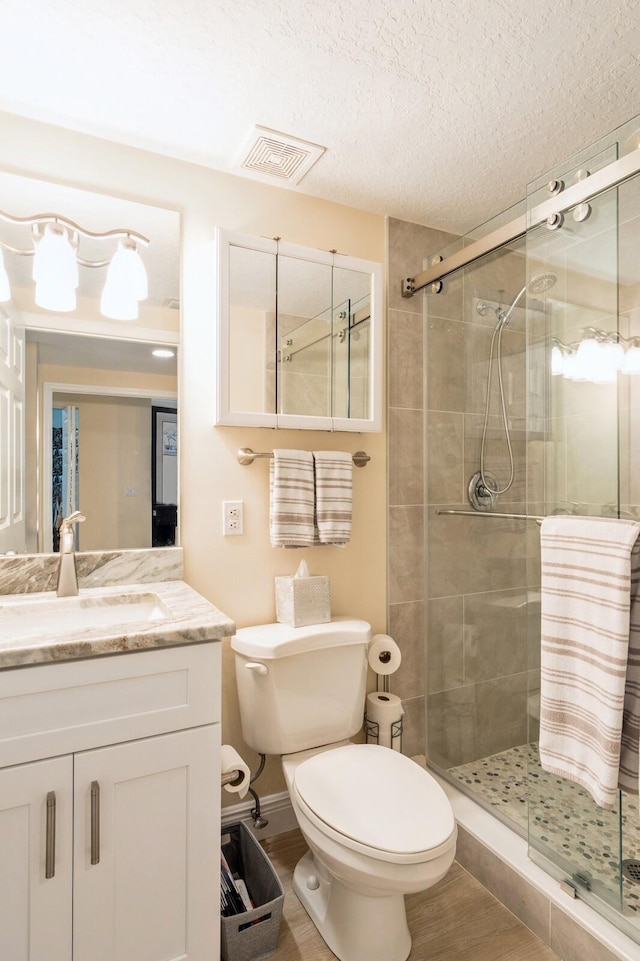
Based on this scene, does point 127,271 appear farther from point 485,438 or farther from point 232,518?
point 485,438

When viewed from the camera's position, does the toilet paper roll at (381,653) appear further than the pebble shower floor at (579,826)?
Yes

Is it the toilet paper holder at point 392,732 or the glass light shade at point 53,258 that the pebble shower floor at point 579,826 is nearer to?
the toilet paper holder at point 392,732

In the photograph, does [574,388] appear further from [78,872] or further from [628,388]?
[78,872]

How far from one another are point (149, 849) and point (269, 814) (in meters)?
0.80

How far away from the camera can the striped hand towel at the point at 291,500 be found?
5.81ft

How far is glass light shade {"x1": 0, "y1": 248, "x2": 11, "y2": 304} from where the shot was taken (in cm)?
150

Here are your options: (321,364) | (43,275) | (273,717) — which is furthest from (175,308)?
(273,717)

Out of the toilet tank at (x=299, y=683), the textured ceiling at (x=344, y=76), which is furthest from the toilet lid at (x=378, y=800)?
the textured ceiling at (x=344, y=76)

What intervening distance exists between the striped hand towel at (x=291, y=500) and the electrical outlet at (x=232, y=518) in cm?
11

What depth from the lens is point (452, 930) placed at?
4.78 ft

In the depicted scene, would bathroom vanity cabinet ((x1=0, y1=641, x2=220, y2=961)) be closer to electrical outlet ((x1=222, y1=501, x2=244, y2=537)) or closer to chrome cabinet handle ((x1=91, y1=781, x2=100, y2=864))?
chrome cabinet handle ((x1=91, y1=781, x2=100, y2=864))

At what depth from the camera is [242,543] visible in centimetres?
184

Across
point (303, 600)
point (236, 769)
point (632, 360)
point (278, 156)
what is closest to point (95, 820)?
point (236, 769)

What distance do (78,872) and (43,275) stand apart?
1518 millimetres
